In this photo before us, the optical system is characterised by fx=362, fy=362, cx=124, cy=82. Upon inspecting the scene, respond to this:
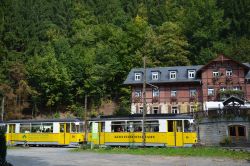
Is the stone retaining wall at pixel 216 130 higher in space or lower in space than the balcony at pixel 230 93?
lower

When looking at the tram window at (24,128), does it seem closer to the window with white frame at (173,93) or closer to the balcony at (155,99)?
the balcony at (155,99)

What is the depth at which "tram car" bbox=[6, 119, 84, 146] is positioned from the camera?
33.8 meters

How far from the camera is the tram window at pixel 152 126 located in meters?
29.8

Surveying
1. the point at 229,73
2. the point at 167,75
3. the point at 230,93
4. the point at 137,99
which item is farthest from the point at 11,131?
the point at 229,73

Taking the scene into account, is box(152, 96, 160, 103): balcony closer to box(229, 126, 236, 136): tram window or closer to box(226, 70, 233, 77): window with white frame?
box(226, 70, 233, 77): window with white frame

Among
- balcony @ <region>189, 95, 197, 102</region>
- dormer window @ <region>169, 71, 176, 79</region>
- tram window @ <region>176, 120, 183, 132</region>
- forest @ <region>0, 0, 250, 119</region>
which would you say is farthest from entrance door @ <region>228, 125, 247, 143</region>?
forest @ <region>0, 0, 250, 119</region>

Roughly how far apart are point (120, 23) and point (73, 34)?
33.9 ft

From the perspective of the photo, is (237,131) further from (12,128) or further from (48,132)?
(12,128)

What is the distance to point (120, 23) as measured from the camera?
7725 centimetres

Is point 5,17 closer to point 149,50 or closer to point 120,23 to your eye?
point 120,23

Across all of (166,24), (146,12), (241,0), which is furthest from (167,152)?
(146,12)

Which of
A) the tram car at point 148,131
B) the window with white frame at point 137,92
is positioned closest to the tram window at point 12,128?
the tram car at point 148,131


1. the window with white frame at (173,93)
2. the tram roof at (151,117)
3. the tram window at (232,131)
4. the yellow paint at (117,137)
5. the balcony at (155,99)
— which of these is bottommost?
the yellow paint at (117,137)

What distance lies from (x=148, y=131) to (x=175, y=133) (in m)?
2.32
